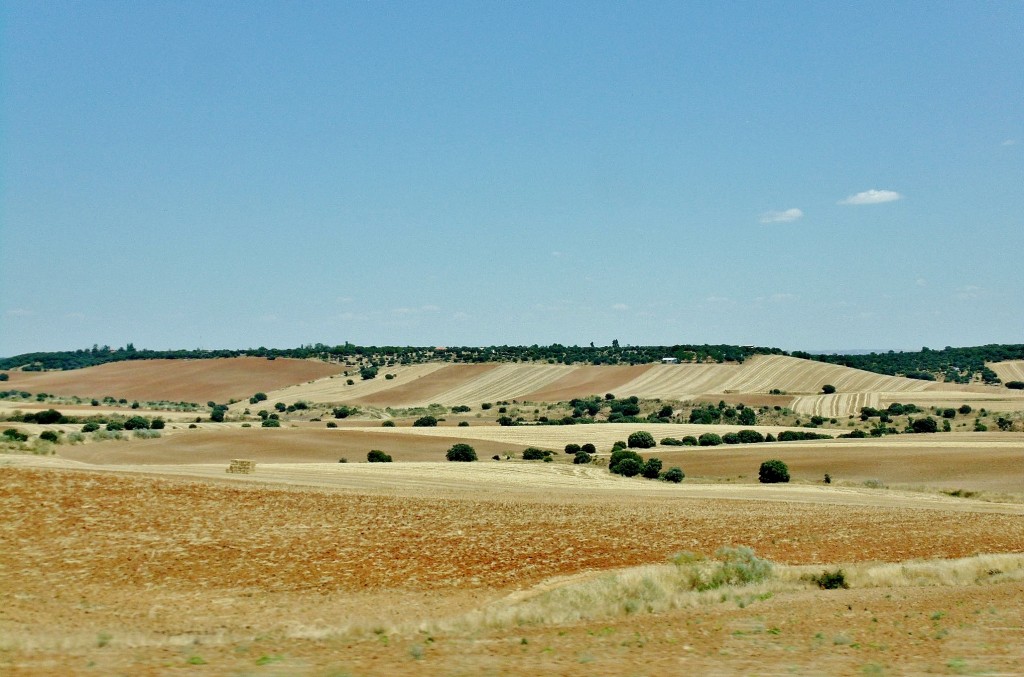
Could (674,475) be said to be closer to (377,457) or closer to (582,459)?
(582,459)

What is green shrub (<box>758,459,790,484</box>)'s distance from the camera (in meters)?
55.4

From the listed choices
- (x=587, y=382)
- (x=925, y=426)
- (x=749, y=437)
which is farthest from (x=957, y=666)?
(x=587, y=382)

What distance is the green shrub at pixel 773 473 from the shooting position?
5538 cm

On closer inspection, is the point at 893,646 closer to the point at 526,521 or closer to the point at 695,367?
the point at 526,521

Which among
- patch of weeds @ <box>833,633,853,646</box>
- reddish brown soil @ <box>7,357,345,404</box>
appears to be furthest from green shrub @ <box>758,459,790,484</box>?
reddish brown soil @ <box>7,357,345,404</box>

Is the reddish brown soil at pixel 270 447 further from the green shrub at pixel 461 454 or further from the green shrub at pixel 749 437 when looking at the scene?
the green shrub at pixel 749 437

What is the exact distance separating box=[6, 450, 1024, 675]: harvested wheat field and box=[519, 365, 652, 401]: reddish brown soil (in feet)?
274

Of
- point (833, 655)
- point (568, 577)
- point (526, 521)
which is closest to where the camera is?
point (833, 655)


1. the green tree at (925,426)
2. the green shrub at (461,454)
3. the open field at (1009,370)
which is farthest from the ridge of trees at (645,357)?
the green shrub at (461,454)

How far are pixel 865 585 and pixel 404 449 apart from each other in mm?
48979

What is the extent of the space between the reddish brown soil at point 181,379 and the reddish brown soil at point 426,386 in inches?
731

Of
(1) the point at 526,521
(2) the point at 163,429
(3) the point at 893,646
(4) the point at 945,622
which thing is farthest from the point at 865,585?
(2) the point at 163,429

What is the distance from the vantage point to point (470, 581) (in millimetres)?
25203

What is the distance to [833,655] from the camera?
1509cm
